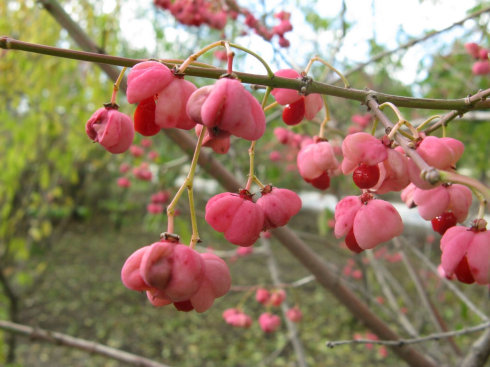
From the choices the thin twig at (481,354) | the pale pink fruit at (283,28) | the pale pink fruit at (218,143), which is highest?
the pale pink fruit at (283,28)

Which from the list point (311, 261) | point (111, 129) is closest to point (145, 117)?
point (111, 129)

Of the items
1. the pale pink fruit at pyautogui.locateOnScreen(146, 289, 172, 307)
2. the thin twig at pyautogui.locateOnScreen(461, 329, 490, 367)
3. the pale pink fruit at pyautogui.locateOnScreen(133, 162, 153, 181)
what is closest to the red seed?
the pale pink fruit at pyautogui.locateOnScreen(146, 289, 172, 307)

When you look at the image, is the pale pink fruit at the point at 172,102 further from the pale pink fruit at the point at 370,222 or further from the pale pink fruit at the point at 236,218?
the pale pink fruit at the point at 370,222

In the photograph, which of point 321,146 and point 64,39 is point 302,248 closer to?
point 321,146

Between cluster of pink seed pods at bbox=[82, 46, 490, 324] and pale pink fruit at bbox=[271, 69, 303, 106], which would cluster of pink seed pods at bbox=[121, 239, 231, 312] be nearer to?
cluster of pink seed pods at bbox=[82, 46, 490, 324]

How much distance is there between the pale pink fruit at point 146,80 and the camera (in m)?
0.48

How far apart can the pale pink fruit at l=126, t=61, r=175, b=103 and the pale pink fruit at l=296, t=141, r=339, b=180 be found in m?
0.25

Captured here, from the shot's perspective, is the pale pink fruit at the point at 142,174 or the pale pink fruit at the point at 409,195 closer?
the pale pink fruit at the point at 409,195

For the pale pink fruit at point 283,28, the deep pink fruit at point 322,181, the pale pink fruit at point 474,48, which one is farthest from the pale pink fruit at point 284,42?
the deep pink fruit at point 322,181

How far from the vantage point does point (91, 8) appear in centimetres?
246

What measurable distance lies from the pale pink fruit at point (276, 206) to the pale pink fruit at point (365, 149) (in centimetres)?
12

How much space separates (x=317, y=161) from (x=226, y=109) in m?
0.23

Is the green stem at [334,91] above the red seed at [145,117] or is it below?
above

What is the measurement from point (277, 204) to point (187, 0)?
1.67 meters
